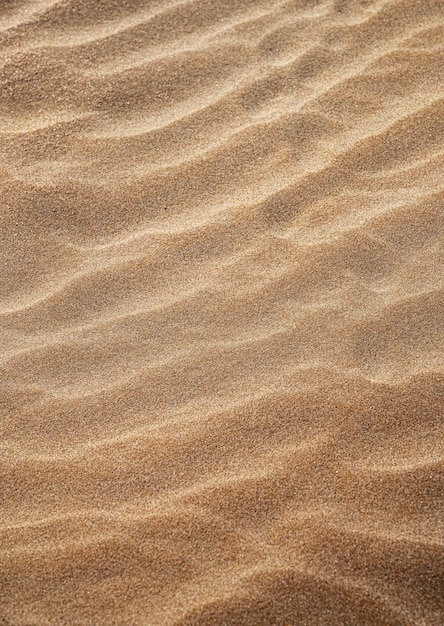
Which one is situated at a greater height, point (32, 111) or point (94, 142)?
point (32, 111)

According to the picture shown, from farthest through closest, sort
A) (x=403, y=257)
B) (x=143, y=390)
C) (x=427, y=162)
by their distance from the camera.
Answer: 1. (x=427, y=162)
2. (x=403, y=257)
3. (x=143, y=390)

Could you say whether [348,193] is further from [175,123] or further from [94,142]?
[94,142]

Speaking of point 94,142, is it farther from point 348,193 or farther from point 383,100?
point 383,100

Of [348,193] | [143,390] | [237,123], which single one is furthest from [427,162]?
[143,390]

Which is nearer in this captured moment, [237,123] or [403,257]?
[403,257]

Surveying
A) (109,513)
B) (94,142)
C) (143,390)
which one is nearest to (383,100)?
(94,142)

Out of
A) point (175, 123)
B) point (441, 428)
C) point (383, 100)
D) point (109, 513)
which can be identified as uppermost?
point (175, 123)

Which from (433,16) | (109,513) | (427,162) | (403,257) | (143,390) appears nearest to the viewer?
(109,513)
